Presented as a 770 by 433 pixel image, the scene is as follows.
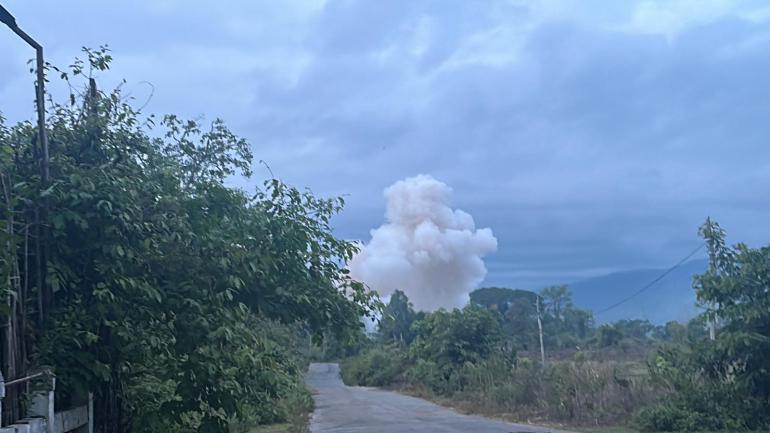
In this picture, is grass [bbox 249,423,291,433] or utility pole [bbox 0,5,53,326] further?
grass [bbox 249,423,291,433]

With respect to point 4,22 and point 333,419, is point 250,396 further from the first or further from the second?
point 333,419

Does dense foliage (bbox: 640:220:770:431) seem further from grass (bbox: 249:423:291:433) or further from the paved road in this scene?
grass (bbox: 249:423:291:433)

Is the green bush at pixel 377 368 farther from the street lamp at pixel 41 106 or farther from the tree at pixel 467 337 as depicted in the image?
the street lamp at pixel 41 106

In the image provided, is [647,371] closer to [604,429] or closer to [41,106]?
[604,429]

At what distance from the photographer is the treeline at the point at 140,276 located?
6.00 metres

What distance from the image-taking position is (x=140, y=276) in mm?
6547

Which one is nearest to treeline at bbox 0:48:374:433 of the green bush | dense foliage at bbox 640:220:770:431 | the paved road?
dense foliage at bbox 640:220:770:431

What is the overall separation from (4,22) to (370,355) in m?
62.7

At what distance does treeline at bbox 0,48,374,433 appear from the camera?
6.00 meters

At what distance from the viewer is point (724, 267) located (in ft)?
62.0

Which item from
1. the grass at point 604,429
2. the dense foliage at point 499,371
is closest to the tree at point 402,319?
the dense foliage at point 499,371

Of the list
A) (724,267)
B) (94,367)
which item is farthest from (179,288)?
(724,267)

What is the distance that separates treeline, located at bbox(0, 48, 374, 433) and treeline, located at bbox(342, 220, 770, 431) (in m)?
1.59

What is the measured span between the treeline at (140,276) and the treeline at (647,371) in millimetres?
1585
